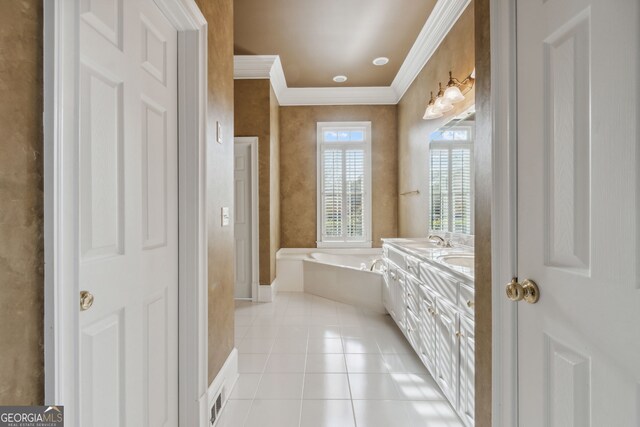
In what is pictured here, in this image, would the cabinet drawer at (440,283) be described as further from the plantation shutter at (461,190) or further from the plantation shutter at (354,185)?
the plantation shutter at (354,185)

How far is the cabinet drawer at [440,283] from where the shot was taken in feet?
5.58

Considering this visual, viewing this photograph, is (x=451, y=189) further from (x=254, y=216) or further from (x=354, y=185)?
(x=254, y=216)

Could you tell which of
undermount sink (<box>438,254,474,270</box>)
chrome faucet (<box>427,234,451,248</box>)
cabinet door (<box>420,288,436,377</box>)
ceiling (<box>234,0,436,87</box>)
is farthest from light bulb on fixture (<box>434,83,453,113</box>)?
cabinet door (<box>420,288,436,377</box>)

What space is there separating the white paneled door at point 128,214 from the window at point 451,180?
2.31m

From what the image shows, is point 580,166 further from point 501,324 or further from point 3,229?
point 3,229

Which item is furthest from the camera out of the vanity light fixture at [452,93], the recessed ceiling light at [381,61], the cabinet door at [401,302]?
the recessed ceiling light at [381,61]

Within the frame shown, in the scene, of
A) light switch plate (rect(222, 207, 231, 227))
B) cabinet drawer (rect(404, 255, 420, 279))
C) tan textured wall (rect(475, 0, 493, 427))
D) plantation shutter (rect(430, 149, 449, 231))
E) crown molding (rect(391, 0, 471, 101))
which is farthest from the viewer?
plantation shutter (rect(430, 149, 449, 231))

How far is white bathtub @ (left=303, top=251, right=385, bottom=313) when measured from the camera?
146 inches

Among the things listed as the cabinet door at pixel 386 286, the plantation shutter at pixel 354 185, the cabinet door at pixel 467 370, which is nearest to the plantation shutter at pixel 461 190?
the cabinet door at pixel 386 286

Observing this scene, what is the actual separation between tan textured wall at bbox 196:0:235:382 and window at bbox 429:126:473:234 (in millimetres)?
1946

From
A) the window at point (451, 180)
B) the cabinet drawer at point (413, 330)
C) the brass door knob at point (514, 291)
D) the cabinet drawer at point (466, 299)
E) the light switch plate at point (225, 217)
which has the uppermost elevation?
the window at point (451, 180)

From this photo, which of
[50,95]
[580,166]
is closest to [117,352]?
[50,95]

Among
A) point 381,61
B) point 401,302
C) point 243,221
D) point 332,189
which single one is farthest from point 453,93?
point 243,221

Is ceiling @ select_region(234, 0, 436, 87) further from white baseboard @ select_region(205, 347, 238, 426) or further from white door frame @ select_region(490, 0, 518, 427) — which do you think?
white baseboard @ select_region(205, 347, 238, 426)
